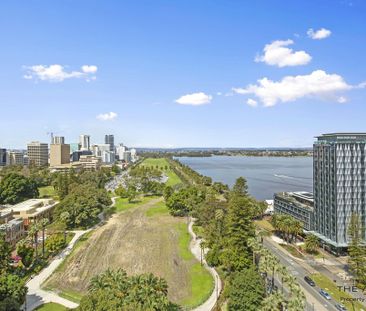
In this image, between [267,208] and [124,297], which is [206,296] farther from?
[267,208]

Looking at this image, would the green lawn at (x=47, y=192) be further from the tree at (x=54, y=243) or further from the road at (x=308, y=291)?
the road at (x=308, y=291)

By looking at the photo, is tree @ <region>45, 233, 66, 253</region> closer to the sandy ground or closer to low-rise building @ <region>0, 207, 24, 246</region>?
the sandy ground

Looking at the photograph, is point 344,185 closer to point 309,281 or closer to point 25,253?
point 309,281

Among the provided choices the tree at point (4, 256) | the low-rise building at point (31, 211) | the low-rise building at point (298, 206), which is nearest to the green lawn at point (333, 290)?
the low-rise building at point (298, 206)

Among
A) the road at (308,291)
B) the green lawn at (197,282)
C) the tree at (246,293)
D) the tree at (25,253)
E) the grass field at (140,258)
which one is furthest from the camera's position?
the tree at (25,253)

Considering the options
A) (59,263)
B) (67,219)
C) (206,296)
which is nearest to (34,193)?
(67,219)

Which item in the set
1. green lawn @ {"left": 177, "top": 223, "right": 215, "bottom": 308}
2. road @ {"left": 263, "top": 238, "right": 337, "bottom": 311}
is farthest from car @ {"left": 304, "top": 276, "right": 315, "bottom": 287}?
green lawn @ {"left": 177, "top": 223, "right": 215, "bottom": 308}
